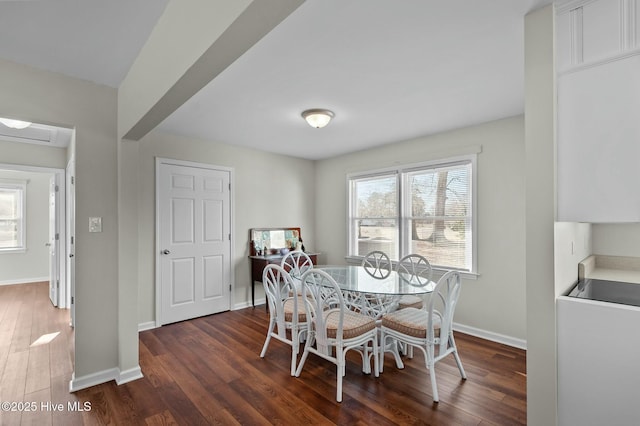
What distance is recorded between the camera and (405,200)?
14.1 feet

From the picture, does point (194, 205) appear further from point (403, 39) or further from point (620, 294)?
point (620, 294)

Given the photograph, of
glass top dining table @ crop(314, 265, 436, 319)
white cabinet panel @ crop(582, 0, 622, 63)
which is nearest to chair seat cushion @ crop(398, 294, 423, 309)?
glass top dining table @ crop(314, 265, 436, 319)

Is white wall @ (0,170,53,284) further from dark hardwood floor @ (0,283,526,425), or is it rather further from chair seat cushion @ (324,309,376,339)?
chair seat cushion @ (324,309,376,339)

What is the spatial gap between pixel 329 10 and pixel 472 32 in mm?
877

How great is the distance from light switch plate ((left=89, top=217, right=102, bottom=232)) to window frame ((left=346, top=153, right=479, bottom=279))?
3.41 m

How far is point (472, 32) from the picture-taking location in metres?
1.83

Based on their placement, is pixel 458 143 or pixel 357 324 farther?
pixel 458 143

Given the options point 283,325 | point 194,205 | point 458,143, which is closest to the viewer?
point 283,325

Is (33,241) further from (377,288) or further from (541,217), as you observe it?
(541,217)

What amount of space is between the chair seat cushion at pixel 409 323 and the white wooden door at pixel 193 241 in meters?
2.70

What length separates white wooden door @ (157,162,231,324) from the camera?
394 cm

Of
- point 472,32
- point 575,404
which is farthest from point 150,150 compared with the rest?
point 575,404

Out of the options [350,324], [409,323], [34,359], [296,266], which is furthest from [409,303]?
[34,359]

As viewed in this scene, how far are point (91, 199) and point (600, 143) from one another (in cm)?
335
